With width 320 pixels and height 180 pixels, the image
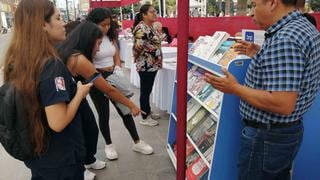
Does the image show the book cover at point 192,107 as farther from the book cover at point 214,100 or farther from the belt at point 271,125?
the belt at point 271,125

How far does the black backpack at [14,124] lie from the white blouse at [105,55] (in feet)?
5.09

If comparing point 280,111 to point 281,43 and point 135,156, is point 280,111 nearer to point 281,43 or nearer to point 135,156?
point 281,43

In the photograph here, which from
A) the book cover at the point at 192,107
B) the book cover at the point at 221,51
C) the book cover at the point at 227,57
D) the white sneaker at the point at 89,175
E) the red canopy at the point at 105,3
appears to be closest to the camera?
the book cover at the point at 227,57

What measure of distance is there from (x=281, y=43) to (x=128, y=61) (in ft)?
22.5

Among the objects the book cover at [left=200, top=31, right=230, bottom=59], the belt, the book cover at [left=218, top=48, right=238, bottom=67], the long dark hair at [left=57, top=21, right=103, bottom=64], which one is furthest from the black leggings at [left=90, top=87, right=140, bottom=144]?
the belt

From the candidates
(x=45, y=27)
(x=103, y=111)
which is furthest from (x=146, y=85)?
(x=45, y=27)

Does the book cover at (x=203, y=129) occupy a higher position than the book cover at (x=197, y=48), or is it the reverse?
the book cover at (x=197, y=48)

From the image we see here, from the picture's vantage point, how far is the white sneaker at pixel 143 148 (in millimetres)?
3334

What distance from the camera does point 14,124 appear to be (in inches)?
57.6

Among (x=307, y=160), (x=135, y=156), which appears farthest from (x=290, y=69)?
(x=135, y=156)

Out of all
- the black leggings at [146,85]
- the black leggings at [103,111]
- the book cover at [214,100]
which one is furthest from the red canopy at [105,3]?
the book cover at [214,100]

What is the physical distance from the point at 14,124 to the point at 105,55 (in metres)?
1.66

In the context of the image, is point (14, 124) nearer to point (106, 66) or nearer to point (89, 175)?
point (89, 175)

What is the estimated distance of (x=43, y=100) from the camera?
4.61 ft
